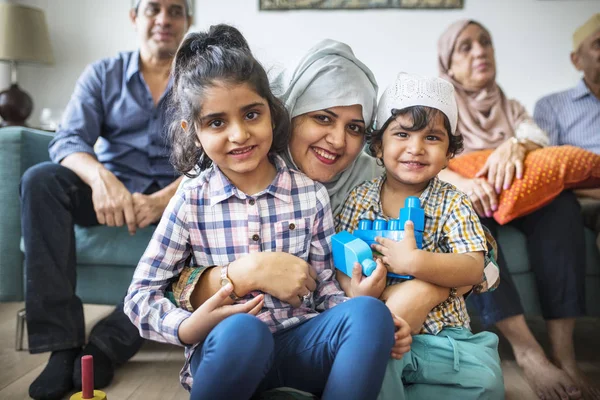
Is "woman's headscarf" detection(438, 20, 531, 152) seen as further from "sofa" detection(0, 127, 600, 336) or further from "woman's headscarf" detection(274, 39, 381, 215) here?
"woman's headscarf" detection(274, 39, 381, 215)

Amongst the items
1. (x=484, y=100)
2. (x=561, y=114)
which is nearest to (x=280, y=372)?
(x=484, y=100)

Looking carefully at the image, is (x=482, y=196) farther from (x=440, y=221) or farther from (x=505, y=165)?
(x=440, y=221)

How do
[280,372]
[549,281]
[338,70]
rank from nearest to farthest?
[280,372]
[338,70]
[549,281]

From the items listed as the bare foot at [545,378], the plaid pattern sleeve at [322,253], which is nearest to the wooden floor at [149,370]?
the bare foot at [545,378]

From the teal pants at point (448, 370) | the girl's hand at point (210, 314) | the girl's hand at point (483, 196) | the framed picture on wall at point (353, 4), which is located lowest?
the teal pants at point (448, 370)

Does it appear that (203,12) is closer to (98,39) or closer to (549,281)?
(98,39)

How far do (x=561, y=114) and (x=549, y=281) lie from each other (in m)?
0.97

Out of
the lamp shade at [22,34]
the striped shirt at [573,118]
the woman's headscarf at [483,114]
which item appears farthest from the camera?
the lamp shade at [22,34]

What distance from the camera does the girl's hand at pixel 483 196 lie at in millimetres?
1419

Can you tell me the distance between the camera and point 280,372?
897mm

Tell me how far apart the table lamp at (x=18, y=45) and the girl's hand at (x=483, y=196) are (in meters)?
2.20

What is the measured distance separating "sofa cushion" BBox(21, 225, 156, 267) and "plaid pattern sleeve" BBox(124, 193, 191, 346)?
62 cm

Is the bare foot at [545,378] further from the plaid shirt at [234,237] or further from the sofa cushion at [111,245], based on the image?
the sofa cushion at [111,245]

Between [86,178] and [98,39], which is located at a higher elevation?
[98,39]
